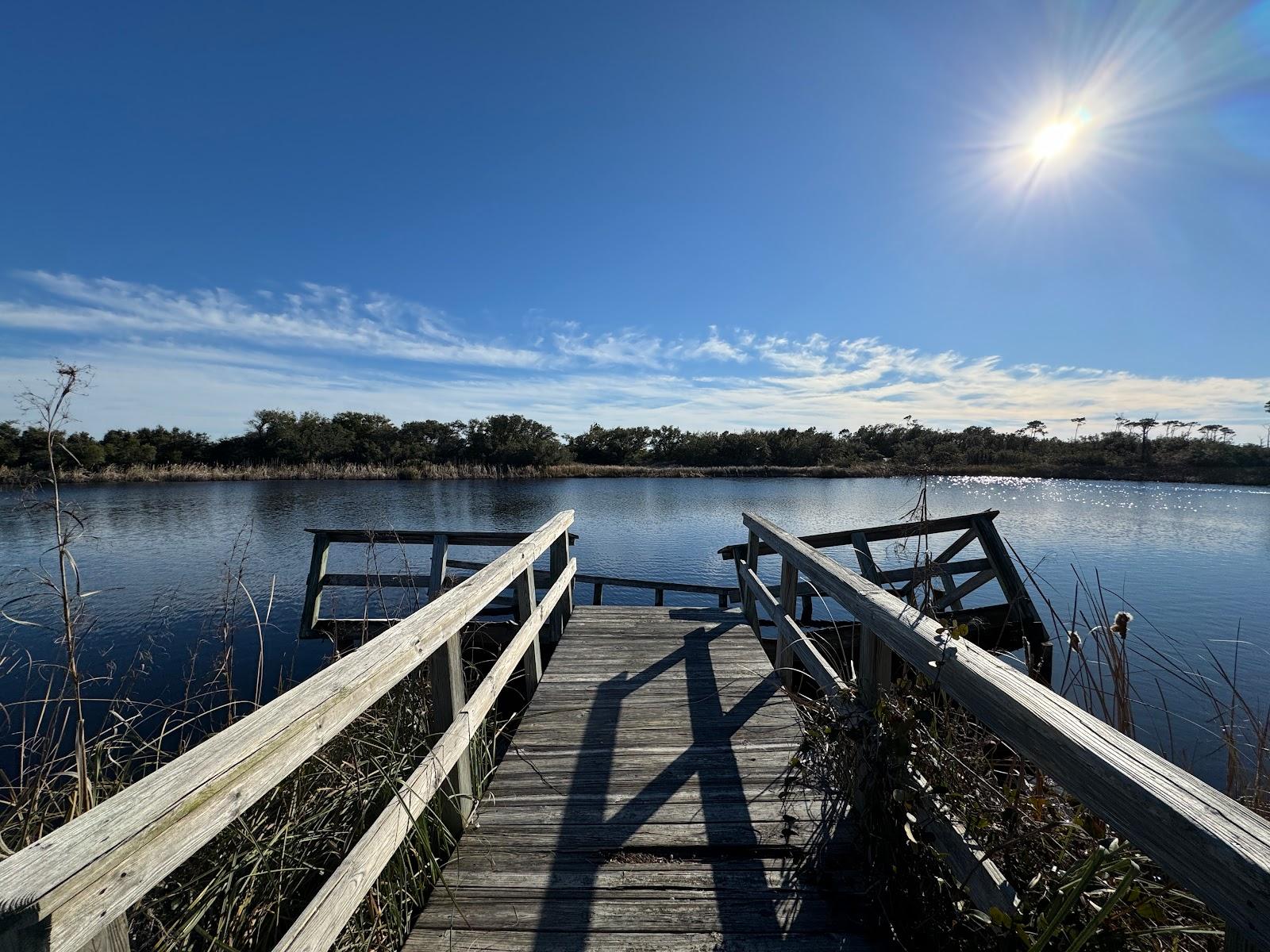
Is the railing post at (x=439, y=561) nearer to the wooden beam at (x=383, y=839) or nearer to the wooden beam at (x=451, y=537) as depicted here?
the wooden beam at (x=451, y=537)

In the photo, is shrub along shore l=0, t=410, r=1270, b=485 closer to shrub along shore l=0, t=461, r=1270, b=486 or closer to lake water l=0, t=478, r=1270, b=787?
shrub along shore l=0, t=461, r=1270, b=486

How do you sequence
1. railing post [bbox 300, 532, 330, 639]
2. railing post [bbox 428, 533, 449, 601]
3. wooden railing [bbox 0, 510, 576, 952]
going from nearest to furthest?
wooden railing [bbox 0, 510, 576, 952]
railing post [bbox 428, 533, 449, 601]
railing post [bbox 300, 532, 330, 639]

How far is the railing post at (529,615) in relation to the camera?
146 inches

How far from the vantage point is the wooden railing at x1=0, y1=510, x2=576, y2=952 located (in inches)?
28.7

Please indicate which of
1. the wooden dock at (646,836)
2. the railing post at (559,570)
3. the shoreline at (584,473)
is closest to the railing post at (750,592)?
the wooden dock at (646,836)

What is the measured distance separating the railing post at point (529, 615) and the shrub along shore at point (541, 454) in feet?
145

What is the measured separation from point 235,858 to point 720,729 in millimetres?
2320

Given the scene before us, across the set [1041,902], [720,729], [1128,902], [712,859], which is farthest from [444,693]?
[1128,902]

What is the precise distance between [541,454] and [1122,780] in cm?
5804

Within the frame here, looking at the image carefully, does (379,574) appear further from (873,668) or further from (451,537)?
(873,668)

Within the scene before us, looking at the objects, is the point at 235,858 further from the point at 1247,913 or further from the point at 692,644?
the point at 692,644

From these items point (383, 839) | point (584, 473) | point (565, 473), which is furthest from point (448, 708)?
point (584, 473)

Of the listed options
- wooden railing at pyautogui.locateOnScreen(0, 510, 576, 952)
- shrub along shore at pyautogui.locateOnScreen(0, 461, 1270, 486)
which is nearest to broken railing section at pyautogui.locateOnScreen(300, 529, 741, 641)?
wooden railing at pyautogui.locateOnScreen(0, 510, 576, 952)

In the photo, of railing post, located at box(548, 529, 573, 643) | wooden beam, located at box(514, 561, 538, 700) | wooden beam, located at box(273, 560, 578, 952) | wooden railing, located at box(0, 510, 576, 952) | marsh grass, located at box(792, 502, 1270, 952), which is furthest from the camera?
railing post, located at box(548, 529, 573, 643)
